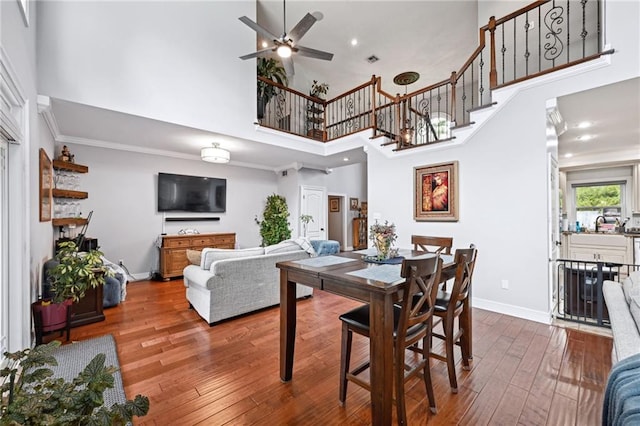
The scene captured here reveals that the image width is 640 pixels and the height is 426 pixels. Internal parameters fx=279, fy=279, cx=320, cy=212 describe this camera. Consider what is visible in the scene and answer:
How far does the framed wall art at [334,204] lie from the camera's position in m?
9.04

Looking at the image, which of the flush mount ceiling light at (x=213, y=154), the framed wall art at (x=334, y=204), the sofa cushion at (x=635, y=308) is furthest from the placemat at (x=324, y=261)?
the framed wall art at (x=334, y=204)

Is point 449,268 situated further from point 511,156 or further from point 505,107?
point 505,107

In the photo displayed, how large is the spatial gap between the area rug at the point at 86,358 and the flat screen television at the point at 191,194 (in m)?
3.47

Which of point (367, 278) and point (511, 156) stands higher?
point (511, 156)

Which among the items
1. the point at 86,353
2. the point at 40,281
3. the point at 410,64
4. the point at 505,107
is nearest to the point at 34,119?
the point at 40,281

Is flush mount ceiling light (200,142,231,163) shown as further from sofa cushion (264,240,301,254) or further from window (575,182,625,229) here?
window (575,182,625,229)

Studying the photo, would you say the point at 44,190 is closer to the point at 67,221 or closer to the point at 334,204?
the point at 67,221

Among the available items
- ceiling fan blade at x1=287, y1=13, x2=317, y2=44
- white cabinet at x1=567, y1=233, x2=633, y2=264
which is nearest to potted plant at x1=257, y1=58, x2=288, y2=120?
ceiling fan blade at x1=287, y1=13, x2=317, y2=44

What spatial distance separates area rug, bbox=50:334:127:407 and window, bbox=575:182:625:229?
361 inches

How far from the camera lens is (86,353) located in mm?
2617

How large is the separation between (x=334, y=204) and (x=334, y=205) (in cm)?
3

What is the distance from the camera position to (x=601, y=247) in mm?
5441

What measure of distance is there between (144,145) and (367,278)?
539 cm

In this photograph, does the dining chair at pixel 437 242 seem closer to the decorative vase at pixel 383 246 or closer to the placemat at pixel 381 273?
the decorative vase at pixel 383 246
